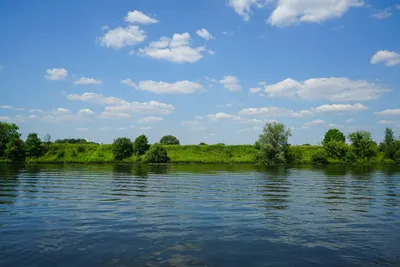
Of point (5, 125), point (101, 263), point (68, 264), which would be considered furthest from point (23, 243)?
point (5, 125)

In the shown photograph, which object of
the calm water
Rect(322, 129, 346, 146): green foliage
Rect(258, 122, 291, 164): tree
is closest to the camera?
the calm water

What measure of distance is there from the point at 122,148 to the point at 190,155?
27.3m

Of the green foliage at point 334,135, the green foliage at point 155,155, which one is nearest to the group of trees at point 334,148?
the green foliage at point 334,135

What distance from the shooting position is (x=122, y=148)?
5074 inches

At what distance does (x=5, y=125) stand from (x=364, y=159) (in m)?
144

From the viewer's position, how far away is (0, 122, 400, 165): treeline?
117000mm

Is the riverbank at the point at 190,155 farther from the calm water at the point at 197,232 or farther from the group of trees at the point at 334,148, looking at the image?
the calm water at the point at 197,232

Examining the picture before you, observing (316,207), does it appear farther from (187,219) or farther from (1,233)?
(1,233)

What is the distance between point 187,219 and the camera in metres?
17.3

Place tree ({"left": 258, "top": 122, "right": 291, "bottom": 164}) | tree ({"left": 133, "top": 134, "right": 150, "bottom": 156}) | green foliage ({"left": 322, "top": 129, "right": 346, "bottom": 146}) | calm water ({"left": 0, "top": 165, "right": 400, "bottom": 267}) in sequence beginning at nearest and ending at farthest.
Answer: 1. calm water ({"left": 0, "top": 165, "right": 400, "bottom": 267})
2. tree ({"left": 258, "top": 122, "right": 291, "bottom": 164})
3. tree ({"left": 133, "top": 134, "right": 150, "bottom": 156})
4. green foliage ({"left": 322, "top": 129, "right": 346, "bottom": 146})

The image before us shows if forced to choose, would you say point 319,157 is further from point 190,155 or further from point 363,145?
point 190,155

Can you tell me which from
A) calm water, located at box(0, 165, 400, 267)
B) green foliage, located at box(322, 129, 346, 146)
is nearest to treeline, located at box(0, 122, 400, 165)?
green foliage, located at box(322, 129, 346, 146)

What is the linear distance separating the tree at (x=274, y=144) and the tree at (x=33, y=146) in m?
88.2

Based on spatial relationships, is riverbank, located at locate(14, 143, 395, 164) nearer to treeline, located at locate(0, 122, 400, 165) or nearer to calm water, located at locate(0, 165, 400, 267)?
treeline, located at locate(0, 122, 400, 165)
